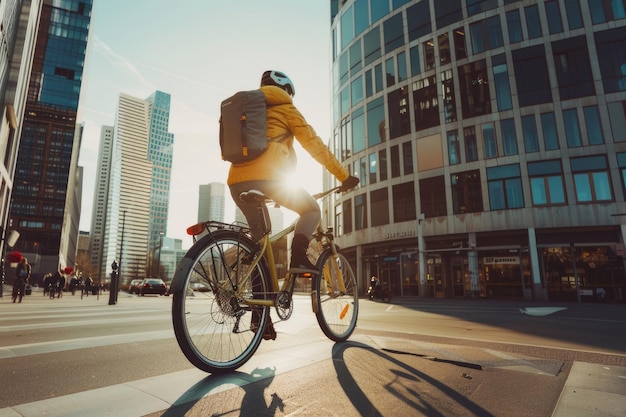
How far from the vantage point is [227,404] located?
177 cm

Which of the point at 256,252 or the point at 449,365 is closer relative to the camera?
the point at 449,365

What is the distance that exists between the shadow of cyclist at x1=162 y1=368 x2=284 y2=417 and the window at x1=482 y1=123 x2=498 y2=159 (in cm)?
2684

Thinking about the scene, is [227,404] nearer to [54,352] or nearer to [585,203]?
[54,352]

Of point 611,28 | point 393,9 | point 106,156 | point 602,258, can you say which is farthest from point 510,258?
point 106,156

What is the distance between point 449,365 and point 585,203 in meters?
25.5

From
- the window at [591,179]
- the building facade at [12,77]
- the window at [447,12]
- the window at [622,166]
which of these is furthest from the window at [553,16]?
the building facade at [12,77]

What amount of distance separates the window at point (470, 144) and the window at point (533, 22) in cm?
749

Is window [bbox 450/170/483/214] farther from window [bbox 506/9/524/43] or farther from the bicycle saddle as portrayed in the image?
the bicycle saddle

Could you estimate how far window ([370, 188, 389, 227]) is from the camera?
98.8 feet

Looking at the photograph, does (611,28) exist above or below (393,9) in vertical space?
below

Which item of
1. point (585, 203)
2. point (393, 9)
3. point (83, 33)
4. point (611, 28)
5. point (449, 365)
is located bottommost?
point (449, 365)

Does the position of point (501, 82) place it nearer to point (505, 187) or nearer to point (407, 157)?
point (505, 187)

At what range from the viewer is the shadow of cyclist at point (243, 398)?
167 cm

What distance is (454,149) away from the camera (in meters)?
26.9
